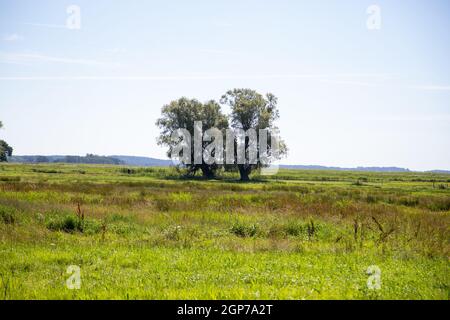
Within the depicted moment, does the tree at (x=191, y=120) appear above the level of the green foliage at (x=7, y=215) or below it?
above

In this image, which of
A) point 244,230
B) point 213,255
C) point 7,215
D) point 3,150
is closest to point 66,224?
point 7,215

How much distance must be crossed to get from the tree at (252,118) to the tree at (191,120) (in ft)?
10.3

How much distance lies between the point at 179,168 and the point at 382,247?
62526 millimetres

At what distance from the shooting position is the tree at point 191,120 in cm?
7012

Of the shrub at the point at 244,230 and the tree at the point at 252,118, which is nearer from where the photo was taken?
the shrub at the point at 244,230

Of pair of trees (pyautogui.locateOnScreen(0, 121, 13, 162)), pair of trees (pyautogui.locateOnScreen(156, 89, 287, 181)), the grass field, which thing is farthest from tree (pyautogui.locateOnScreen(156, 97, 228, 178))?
the grass field

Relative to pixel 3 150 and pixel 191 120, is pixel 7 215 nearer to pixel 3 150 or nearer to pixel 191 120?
pixel 191 120

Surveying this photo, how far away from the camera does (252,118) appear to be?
69750mm

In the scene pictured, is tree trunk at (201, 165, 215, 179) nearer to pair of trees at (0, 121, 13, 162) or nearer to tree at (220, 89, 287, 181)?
tree at (220, 89, 287, 181)

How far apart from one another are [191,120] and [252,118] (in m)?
11.7

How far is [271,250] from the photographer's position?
37.7ft

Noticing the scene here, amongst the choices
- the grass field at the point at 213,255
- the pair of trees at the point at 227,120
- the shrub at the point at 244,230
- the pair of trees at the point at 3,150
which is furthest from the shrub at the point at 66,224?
the pair of trees at the point at 3,150

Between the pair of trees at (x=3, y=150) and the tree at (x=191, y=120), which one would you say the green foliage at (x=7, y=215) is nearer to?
the tree at (x=191, y=120)
